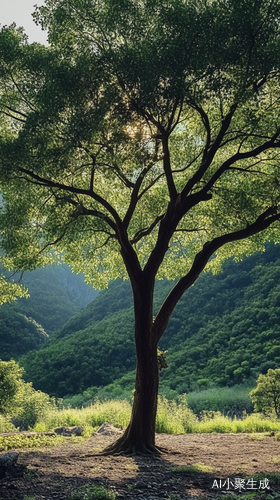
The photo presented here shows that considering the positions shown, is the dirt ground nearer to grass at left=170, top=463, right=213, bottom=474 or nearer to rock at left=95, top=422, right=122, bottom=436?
grass at left=170, top=463, right=213, bottom=474

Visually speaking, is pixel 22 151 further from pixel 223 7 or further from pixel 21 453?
pixel 21 453

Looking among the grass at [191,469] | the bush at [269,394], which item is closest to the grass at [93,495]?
the grass at [191,469]

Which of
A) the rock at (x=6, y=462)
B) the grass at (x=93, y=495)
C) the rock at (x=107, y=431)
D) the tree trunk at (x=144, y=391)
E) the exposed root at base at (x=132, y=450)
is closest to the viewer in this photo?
the grass at (x=93, y=495)

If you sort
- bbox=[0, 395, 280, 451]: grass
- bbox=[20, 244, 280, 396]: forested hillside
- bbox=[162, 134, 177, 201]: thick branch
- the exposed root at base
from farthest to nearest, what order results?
bbox=[20, 244, 280, 396]: forested hillside
bbox=[0, 395, 280, 451]: grass
bbox=[162, 134, 177, 201]: thick branch
the exposed root at base

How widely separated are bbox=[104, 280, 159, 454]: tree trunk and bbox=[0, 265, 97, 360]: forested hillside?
46.6 meters

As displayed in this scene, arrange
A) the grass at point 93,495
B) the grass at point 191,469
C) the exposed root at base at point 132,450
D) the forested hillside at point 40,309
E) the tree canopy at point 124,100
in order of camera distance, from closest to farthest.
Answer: the grass at point 93,495 < the grass at point 191,469 < the tree canopy at point 124,100 < the exposed root at base at point 132,450 < the forested hillside at point 40,309

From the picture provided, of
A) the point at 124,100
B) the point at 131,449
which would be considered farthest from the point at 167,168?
the point at 131,449

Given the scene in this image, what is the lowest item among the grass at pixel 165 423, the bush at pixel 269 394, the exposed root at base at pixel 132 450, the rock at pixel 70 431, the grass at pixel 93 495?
the grass at pixel 93 495

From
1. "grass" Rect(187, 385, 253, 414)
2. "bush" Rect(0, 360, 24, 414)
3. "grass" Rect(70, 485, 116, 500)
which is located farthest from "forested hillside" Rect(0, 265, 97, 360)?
"grass" Rect(70, 485, 116, 500)

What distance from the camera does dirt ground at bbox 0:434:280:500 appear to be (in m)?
4.87

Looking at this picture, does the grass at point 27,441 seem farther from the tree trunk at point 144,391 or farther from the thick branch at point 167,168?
the thick branch at point 167,168

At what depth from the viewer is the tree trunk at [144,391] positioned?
8008 millimetres

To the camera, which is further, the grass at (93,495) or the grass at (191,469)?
the grass at (191,469)

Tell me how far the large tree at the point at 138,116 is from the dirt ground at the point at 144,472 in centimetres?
105
